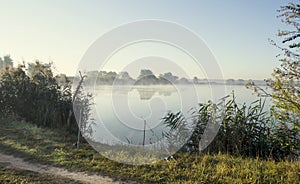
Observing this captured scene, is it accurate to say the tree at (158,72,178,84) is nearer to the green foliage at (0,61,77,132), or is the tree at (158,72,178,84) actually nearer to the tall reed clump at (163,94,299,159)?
the tall reed clump at (163,94,299,159)

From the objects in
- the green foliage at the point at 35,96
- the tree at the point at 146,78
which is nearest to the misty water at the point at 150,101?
the tree at the point at 146,78

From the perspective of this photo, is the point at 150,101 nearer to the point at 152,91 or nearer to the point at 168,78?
the point at 152,91

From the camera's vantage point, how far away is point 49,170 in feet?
12.9

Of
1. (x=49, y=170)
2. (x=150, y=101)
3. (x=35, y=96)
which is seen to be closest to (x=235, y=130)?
(x=150, y=101)

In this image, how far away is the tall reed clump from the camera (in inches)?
192

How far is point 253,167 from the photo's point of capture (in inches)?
155

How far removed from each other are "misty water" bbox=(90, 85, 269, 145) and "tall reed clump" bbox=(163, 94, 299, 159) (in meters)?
0.18

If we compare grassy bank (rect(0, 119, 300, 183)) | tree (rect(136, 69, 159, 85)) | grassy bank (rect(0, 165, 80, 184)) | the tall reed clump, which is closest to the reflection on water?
tree (rect(136, 69, 159, 85))

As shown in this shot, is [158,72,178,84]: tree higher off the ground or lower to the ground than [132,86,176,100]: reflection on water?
higher

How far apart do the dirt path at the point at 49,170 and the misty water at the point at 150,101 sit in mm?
1446

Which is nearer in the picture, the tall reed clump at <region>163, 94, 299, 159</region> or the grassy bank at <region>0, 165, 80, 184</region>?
the grassy bank at <region>0, 165, 80, 184</region>

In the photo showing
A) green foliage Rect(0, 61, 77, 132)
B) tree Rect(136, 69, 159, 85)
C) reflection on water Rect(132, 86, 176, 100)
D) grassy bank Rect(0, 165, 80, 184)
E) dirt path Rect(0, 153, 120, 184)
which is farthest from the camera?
green foliage Rect(0, 61, 77, 132)

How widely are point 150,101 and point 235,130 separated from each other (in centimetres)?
203

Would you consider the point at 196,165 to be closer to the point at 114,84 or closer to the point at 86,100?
the point at 114,84
